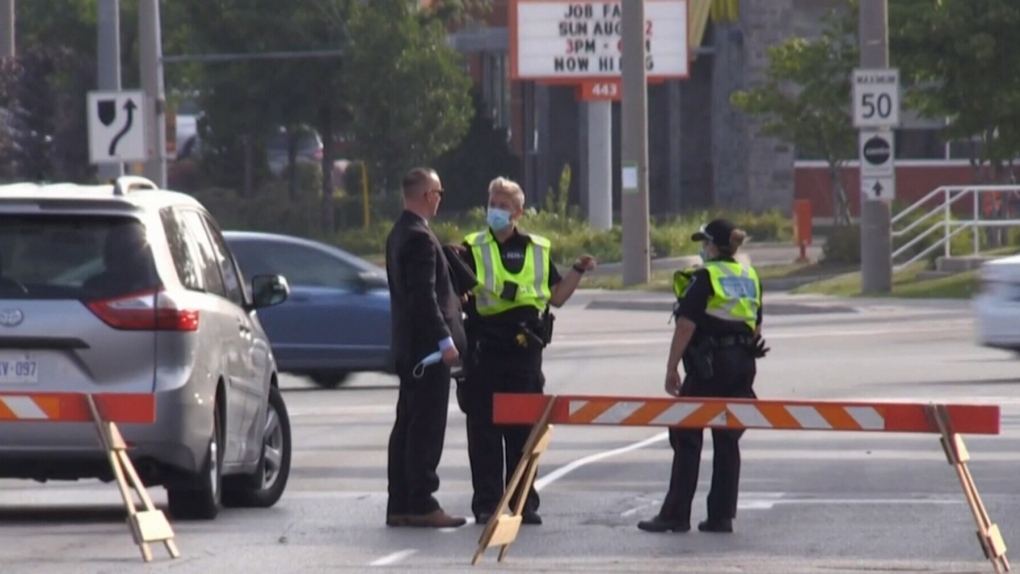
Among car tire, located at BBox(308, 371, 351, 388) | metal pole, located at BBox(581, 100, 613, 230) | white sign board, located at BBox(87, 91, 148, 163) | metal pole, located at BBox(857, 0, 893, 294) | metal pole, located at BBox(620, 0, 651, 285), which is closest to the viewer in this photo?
car tire, located at BBox(308, 371, 351, 388)

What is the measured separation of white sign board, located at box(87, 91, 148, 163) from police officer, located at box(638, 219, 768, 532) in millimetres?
16340

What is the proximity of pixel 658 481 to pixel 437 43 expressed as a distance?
40564 millimetres

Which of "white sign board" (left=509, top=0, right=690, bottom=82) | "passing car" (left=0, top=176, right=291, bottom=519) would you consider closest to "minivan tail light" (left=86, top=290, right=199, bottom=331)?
"passing car" (left=0, top=176, right=291, bottom=519)

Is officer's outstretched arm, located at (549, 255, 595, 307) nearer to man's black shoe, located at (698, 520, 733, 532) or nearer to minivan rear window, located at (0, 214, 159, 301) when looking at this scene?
man's black shoe, located at (698, 520, 733, 532)

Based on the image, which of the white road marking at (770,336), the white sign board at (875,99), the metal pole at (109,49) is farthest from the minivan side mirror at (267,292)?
the white sign board at (875,99)

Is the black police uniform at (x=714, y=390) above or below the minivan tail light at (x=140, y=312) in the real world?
below

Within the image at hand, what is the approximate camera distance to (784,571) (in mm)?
10000

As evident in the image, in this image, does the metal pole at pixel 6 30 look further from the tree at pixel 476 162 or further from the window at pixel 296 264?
the tree at pixel 476 162

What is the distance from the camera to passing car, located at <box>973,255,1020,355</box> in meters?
20.2

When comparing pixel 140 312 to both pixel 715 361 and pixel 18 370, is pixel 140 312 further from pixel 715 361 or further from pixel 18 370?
pixel 715 361

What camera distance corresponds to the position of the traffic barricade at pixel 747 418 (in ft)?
32.4

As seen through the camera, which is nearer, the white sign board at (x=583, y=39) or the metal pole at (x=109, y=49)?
the metal pole at (x=109, y=49)

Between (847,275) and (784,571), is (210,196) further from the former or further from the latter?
(784,571)

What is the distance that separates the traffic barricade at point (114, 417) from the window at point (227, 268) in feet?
6.21
